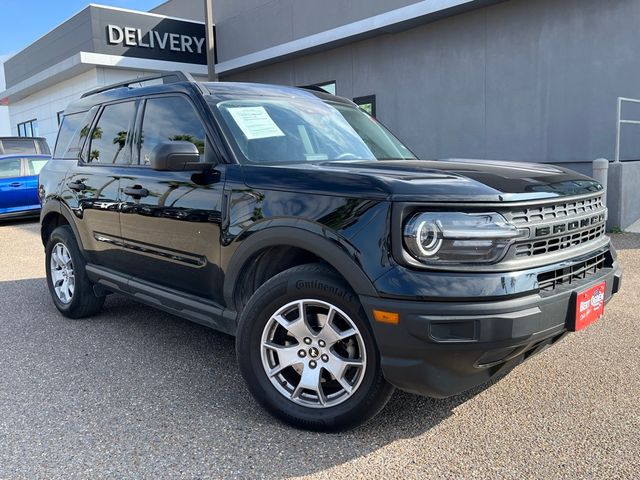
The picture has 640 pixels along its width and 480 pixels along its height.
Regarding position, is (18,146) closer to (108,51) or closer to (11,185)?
→ (11,185)

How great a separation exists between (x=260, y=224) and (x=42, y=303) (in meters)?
3.68

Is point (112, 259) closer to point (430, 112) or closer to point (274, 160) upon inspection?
point (274, 160)

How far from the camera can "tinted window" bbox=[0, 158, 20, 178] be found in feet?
39.6

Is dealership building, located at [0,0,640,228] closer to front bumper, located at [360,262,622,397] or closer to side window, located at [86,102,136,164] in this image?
front bumper, located at [360,262,622,397]

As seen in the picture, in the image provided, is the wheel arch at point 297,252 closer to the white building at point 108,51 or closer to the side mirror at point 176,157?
the side mirror at point 176,157

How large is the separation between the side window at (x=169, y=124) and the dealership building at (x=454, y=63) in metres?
7.26

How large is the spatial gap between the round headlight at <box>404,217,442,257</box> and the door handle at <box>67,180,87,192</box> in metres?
3.14

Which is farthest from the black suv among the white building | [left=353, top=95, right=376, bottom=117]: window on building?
the white building

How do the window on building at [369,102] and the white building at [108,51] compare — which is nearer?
the window on building at [369,102]

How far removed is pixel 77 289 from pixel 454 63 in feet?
31.6

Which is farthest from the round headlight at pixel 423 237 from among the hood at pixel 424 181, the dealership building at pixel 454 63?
the dealership building at pixel 454 63

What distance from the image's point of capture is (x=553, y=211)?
2660 mm

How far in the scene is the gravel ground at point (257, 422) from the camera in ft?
8.26

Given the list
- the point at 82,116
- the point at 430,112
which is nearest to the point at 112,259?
the point at 82,116
